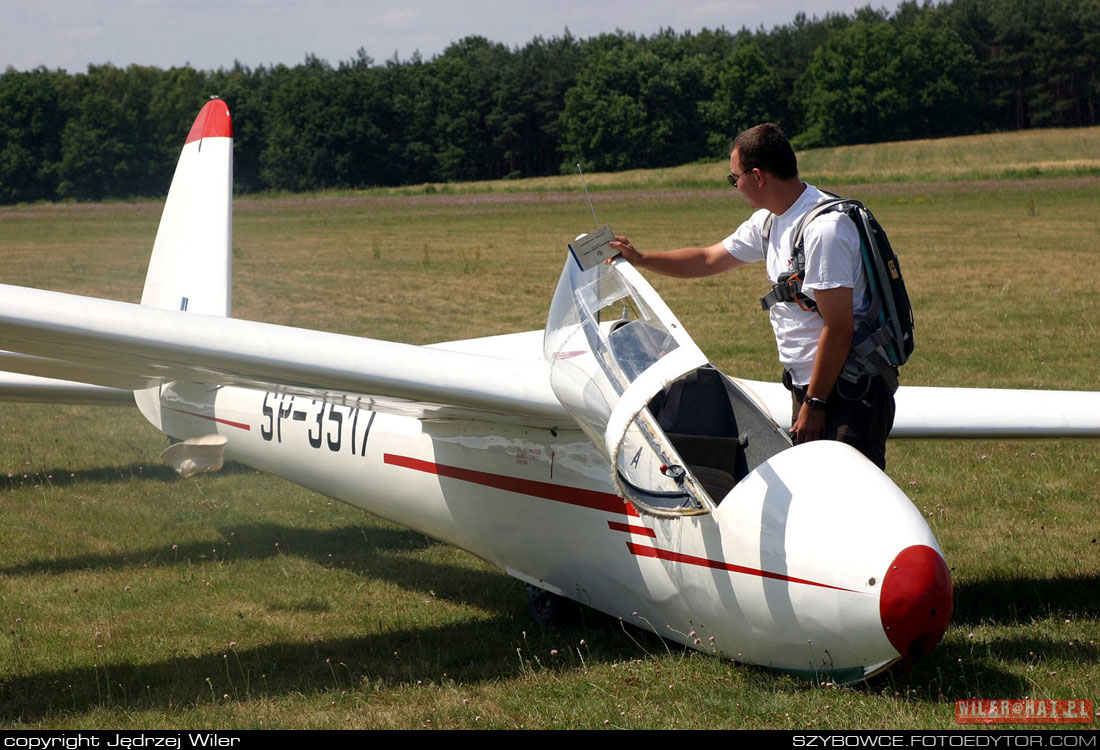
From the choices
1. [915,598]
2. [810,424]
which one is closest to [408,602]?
[810,424]

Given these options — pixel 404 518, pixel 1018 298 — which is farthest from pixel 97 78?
pixel 404 518

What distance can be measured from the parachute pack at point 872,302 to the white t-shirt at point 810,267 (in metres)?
0.05

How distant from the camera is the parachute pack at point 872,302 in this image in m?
4.14

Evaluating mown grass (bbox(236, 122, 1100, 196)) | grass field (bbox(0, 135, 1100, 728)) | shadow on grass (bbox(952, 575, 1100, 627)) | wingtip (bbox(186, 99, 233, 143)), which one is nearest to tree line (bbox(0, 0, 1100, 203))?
mown grass (bbox(236, 122, 1100, 196))

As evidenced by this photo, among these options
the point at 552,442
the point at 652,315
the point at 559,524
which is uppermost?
the point at 652,315

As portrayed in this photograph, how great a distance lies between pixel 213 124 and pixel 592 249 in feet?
14.6

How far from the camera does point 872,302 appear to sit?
421 centimetres

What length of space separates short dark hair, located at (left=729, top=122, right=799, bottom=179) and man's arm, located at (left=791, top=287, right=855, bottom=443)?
1.90ft

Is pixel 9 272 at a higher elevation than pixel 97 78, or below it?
below

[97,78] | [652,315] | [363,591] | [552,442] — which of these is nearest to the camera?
[652,315]

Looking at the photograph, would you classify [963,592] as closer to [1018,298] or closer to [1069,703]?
[1069,703]

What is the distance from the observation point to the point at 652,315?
4344mm

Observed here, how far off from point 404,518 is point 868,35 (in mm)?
95756

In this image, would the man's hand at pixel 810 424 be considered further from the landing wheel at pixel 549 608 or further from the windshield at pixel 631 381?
the landing wheel at pixel 549 608
